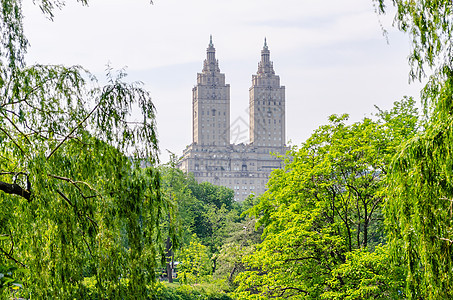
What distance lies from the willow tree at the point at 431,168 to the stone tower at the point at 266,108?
15485 cm

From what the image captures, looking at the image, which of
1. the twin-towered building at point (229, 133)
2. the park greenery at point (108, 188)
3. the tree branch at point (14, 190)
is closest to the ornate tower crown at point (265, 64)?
the twin-towered building at point (229, 133)

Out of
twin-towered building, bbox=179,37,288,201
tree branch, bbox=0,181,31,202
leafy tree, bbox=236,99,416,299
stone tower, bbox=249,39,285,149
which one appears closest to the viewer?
tree branch, bbox=0,181,31,202

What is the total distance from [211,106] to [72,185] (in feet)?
512

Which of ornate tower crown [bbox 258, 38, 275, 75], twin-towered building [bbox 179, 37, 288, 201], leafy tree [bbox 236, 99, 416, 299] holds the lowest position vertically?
leafy tree [bbox 236, 99, 416, 299]

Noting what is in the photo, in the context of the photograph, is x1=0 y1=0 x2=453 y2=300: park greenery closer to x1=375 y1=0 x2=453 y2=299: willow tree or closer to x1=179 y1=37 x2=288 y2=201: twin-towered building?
x1=375 y1=0 x2=453 y2=299: willow tree

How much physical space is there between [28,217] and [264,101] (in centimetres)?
15923

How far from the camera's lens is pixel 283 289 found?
18.8 m

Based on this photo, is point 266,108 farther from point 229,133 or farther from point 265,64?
point 265,64

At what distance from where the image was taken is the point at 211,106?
533 feet

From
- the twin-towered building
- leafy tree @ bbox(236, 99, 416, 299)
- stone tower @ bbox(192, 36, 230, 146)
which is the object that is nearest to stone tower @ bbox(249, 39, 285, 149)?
the twin-towered building

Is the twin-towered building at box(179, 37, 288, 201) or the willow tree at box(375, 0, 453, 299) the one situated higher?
the twin-towered building at box(179, 37, 288, 201)

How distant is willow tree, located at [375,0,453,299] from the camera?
5914mm

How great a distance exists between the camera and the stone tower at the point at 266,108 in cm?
16175

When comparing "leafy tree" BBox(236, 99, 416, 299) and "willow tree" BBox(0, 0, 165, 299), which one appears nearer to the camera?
"willow tree" BBox(0, 0, 165, 299)
